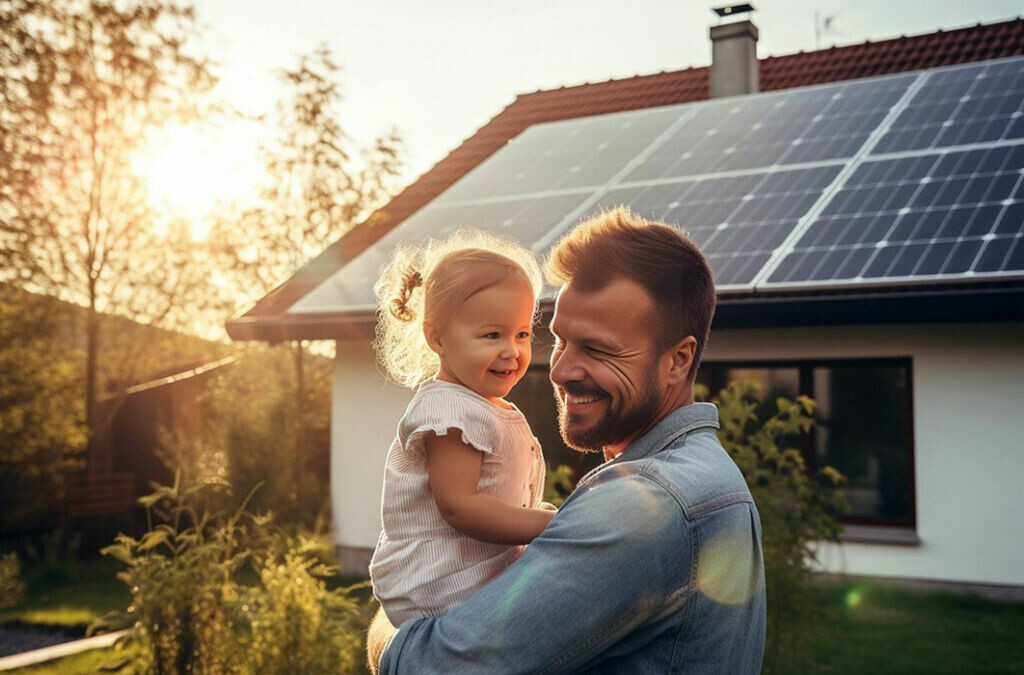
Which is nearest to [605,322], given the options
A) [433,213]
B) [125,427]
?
[433,213]

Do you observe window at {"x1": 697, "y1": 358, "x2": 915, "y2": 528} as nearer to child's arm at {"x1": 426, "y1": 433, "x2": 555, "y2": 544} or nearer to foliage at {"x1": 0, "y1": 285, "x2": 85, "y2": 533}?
child's arm at {"x1": 426, "y1": 433, "x2": 555, "y2": 544}

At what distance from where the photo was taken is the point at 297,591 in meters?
5.34

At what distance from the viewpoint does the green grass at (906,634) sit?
6.93 metres

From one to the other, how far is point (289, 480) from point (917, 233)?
304 inches

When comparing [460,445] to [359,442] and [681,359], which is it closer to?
[681,359]

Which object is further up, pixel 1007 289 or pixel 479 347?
pixel 1007 289

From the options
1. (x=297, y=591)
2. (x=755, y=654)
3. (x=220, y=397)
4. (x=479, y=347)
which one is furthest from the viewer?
(x=220, y=397)

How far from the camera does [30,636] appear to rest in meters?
9.45

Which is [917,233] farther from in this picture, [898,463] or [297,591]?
[297,591]

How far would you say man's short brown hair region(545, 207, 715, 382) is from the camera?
2.02 meters

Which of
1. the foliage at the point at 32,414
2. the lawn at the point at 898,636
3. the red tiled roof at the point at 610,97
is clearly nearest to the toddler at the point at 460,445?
the lawn at the point at 898,636

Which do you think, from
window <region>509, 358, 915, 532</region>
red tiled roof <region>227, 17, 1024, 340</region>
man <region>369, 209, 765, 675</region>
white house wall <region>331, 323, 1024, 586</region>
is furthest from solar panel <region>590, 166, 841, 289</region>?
man <region>369, 209, 765, 675</region>

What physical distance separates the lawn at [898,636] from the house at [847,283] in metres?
0.46

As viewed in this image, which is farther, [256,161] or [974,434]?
[256,161]
